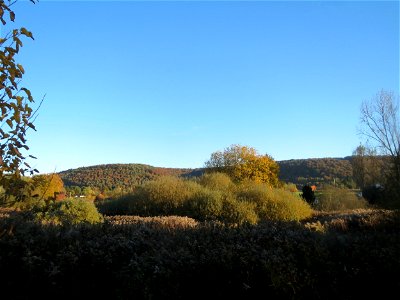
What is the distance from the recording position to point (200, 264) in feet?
13.3

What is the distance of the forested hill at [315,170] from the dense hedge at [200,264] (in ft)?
231

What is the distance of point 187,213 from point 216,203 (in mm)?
1433

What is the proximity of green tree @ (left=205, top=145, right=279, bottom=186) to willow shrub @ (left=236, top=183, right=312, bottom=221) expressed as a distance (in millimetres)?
13693

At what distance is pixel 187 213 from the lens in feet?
57.1

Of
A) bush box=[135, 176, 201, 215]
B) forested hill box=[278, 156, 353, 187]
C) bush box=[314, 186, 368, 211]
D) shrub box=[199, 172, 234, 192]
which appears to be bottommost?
bush box=[314, 186, 368, 211]

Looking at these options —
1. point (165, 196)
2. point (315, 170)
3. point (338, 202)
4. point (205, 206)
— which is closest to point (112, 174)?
point (315, 170)

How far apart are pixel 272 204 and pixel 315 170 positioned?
66945 mm

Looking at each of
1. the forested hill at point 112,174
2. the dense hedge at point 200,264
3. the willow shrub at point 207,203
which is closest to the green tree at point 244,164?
the willow shrub at point 207,203

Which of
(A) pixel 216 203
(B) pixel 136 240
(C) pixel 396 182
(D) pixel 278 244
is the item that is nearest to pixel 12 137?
(B) pixel 136 240

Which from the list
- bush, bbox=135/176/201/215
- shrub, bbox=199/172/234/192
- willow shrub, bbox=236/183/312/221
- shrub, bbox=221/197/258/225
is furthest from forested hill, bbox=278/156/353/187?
shrub, bbox=221/197/258/225

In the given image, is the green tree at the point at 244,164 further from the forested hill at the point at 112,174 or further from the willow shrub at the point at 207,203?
the forested hill at the point at 112,174

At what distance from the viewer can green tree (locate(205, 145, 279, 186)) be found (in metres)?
34.2

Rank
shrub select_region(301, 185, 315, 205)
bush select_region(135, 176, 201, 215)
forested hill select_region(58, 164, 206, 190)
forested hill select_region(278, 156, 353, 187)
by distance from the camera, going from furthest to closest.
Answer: forested hill select_region(278, 156, 353, 187), forested hill select_region(58, 164, 206, 190), shrub select_region(301, 185, 315, 205), bush select_region(135, 176, 201, 215)

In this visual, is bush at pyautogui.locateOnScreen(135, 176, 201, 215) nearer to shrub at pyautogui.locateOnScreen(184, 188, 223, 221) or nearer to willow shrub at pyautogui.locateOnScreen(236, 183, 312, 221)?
shrub at pyautogui.locateOnScreen(184, 188, 223, 221)
